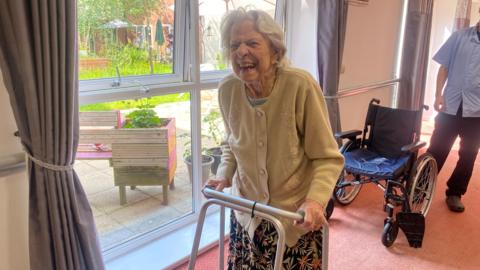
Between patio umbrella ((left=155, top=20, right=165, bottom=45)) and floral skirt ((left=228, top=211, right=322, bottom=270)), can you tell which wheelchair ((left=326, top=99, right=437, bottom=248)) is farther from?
patio umbrella ((left=155, top=20, right=165, bottom=45))

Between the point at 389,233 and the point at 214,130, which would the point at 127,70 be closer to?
the point at 214,130

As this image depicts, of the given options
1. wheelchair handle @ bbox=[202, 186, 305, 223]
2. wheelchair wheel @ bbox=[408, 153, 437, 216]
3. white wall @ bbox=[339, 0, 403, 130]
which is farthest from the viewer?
white wall @ bbox=[339, 0, 403, 130]

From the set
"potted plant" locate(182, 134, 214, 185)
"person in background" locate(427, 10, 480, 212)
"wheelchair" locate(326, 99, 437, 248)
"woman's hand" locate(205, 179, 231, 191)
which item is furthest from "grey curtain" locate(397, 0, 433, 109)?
"woman's hand" locate(205, 179, 231, 191)

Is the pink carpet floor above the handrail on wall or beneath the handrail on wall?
beneath

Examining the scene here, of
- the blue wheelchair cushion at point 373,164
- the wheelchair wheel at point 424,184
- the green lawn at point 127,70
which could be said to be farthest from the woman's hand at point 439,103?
the green lawn at point 127,70

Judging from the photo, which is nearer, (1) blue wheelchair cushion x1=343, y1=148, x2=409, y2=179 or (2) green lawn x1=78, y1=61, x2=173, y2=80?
(2) green lawn x1=78, y1=61, x2=173, y2=80

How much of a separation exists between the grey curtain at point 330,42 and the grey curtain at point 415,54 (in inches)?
52.5

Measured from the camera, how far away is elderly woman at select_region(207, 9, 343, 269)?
115cm

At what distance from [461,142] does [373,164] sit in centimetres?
86

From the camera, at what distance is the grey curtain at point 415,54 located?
3658mm

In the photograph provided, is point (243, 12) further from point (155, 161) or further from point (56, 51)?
point (155, 161)

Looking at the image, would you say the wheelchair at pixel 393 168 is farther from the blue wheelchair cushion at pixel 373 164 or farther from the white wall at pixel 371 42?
the white wall at pixel 371 42

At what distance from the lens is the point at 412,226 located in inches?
92.3

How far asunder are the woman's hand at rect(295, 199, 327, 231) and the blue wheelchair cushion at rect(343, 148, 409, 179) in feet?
4.59
